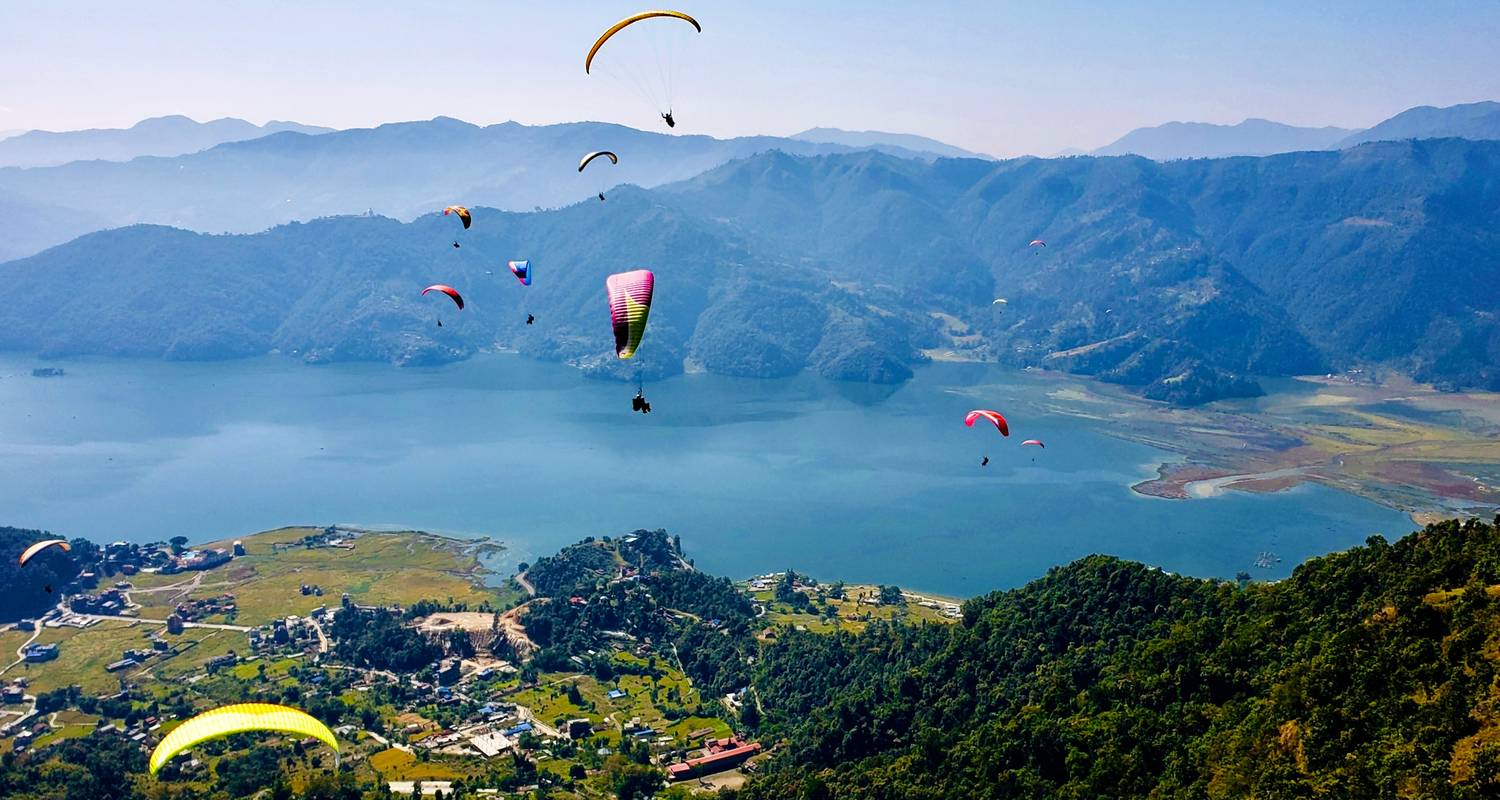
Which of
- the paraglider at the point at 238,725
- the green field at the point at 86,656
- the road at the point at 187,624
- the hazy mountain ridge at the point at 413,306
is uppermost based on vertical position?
the hazy mountain ridge at the point at 413,306

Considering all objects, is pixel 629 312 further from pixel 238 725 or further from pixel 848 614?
pixel 848 614

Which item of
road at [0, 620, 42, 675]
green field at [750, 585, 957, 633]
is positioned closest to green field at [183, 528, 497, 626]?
road at [0, 620, 42, 675]

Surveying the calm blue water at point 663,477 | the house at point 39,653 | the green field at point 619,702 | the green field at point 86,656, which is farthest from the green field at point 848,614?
the house at point 39,653

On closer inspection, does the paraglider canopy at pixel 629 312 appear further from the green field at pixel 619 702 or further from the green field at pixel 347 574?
the green field at pixel 347 574

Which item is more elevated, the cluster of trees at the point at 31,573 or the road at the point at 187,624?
the cluster of trees at the point at 31,573

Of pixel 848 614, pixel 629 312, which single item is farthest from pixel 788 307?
pixel 629 312

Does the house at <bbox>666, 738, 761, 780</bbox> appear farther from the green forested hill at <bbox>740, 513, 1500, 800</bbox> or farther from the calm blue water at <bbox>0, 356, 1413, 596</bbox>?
the calm blue water at <bbox>0, 356, 1413, 596</bbox>
